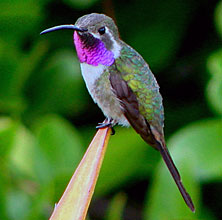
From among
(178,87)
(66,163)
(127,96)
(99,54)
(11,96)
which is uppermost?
(99,54)

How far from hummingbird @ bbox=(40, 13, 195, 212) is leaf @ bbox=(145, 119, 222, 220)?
32 cm

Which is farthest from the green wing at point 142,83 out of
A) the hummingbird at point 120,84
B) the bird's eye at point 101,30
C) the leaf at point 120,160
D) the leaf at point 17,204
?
the leaf at point 17,204

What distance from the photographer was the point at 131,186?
2.95m

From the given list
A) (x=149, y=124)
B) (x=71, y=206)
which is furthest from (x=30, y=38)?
(x=71, y=206)

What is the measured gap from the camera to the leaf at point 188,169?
6.52 ft

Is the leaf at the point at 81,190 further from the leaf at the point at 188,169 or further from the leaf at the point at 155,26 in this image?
the leaf at the point at 155,26

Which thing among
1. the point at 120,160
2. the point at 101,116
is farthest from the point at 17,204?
the point at 101,116

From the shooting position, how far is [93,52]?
160 cm

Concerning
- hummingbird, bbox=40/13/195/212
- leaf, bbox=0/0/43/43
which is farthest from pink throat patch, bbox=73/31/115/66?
leaf, bbox=0/0/43/43

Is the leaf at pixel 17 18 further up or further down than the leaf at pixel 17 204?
further up

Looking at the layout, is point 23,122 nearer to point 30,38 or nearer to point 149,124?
point 30,38

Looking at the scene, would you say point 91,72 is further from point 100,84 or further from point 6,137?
point 6,137

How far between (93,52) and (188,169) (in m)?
0.66

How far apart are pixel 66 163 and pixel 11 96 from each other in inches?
19.1
